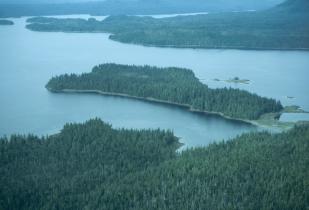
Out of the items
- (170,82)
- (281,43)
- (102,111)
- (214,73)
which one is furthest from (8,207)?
(281,43)

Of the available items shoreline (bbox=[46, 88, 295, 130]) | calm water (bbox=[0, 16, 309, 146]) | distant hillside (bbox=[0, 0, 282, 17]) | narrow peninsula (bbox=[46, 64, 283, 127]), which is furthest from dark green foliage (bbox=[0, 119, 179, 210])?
distant hillside (bbox=[0, 0, 282, 17])

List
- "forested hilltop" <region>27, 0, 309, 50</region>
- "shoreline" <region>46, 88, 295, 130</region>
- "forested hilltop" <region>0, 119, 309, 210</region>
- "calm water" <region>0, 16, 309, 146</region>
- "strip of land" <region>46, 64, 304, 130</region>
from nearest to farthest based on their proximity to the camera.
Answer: "forested hilltop" <region>0, 119, 309, 210</region> < "shoreline" <region>46, 88, 295, 130</region> < "calm water" <region>0, 16, 309, 146</region> < "strip of land" <region>46, 64, 304, 130</region> < "forested hilltop" <region>27, 0, 309, 50</region>

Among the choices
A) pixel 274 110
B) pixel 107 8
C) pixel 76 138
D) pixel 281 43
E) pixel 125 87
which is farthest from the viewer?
pixel 107 8

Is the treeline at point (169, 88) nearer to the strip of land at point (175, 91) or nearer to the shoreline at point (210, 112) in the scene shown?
the strip of land at point (175, 91)

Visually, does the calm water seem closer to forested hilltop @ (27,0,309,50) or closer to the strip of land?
the strip of land

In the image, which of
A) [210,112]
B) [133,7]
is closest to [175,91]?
[210,112]

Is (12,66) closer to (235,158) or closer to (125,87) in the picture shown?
(125,87)

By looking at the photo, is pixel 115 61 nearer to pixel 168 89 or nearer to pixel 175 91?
pixel 168 89

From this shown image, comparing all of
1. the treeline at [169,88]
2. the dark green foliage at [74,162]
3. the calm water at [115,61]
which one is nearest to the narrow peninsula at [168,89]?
the treeline at [169,88]
